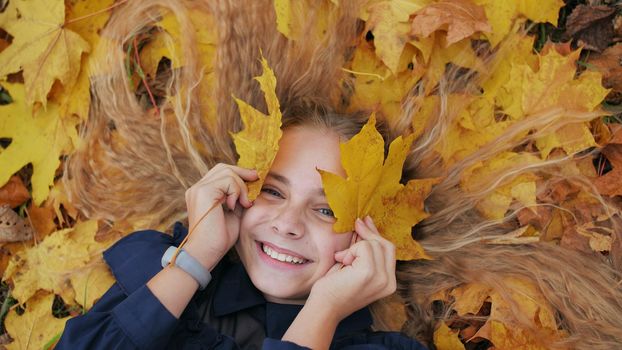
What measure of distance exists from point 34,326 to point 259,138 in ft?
3.48

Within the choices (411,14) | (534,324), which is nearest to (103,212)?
(411,14)

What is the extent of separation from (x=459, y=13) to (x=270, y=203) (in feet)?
2.87

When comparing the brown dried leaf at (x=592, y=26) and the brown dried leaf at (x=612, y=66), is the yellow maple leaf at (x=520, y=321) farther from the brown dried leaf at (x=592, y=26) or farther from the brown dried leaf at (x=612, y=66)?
the brown dried leaf at (x=592, y=26)

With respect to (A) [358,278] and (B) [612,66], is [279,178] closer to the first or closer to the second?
(A) [358,278]

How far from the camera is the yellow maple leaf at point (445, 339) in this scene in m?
2.22

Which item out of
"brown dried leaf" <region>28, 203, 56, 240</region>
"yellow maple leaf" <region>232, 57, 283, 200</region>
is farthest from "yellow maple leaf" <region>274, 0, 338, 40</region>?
"brown dried leaf" <region>28, 203, 56, 240</region>

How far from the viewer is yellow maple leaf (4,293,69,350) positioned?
2.32 meters

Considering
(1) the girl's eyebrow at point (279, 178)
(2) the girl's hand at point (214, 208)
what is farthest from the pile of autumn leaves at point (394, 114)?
(2) the girl's hand at point (214, 208)

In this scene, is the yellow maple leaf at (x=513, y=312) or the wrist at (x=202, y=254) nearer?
the wrist at (x=202, y=254)

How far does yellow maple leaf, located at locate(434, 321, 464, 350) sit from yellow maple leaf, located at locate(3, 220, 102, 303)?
1.19 meters

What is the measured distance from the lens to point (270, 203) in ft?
6.61

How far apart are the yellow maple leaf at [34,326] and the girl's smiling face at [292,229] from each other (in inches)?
30.7

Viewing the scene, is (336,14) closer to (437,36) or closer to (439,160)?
(437,36)

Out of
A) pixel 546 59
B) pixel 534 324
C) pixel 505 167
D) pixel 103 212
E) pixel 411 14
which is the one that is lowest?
pixel 534 324
